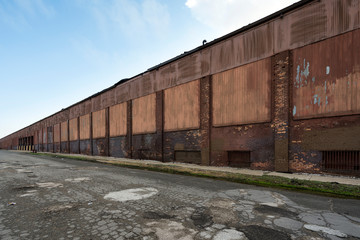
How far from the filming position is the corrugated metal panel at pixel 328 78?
25.1ft

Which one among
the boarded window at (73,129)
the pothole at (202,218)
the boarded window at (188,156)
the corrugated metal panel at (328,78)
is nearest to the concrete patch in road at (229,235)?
the pothole at (202,218)

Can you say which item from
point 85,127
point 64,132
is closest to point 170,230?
point 85,127

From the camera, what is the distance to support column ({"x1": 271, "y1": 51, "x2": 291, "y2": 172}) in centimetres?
904

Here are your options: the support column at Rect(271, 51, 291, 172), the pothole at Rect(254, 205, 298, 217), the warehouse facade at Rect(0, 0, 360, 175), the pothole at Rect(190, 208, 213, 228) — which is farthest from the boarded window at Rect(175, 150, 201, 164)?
the pothole at Rect(190, 208, 213, 228)

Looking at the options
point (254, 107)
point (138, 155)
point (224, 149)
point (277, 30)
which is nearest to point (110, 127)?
point (138, 155)

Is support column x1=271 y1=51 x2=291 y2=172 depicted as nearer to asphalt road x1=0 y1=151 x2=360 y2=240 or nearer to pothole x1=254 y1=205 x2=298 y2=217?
asphalt road x1=0 y1=151 x2=360 y2=240

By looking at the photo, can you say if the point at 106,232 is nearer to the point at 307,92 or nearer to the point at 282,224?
the point at 282,224

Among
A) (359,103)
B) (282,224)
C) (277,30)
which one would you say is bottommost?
(282,224)

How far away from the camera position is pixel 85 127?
25.7 meters

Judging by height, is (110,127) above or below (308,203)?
above

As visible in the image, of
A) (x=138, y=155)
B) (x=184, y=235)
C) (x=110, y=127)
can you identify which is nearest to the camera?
(x=184, y=235)

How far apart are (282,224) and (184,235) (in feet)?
5.33

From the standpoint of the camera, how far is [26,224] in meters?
3.17

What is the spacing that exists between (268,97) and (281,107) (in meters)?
0.82
